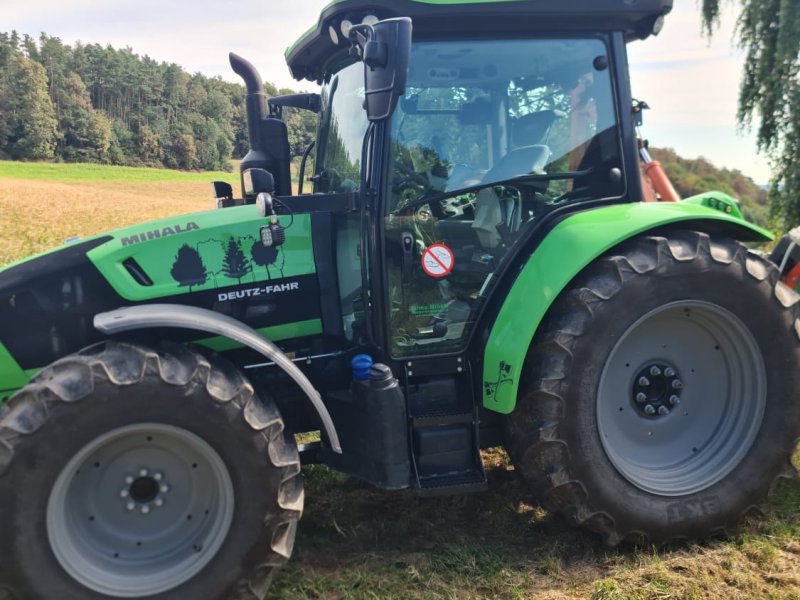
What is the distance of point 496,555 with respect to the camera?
3047mm

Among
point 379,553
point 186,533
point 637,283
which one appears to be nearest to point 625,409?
point 637,283

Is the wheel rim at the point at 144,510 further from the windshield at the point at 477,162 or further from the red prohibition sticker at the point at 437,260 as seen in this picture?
the red prohibition sticker at the point at 437,260

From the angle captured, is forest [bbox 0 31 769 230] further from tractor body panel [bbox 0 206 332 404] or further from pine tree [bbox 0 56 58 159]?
tractor body panel [bbox 0 206 332 404]

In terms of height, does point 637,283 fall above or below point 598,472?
above

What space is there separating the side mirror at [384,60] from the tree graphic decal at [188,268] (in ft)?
3.34

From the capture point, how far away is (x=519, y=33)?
3027mm

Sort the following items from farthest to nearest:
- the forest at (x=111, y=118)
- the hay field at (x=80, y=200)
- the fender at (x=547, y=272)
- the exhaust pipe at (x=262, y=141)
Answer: the forest at (x=111, y=118), the hay field at (x=80, y=200), the exhaust pipe at (x=262, y=141), the fender at (x=547, y=272)

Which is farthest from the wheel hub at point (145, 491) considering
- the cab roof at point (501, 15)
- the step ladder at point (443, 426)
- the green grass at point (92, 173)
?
the green grass at point (92, 173)

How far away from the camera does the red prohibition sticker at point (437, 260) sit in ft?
9.83

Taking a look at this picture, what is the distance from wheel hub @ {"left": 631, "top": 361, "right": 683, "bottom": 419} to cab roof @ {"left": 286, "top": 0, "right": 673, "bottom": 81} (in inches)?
65.3

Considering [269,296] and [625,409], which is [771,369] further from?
[269,296]

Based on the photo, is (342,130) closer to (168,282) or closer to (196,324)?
(168,282)

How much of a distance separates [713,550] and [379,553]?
1.57 meters

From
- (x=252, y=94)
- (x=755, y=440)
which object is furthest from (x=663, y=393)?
(x=252, y=94)
